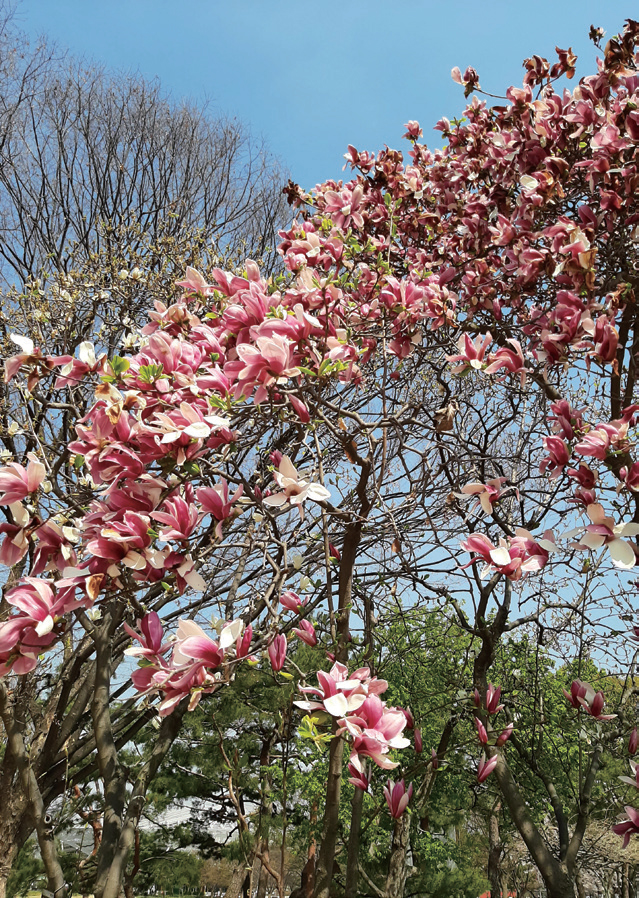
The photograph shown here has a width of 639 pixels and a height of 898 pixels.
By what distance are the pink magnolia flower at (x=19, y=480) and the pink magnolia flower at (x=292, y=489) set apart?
1.48 feet

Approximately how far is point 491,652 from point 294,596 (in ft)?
6.15

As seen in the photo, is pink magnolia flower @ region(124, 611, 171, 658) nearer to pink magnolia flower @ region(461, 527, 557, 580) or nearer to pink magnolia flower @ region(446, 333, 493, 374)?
pink magnolia flower @ region(461, 527, 557, 580)

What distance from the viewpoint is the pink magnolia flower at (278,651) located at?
138 cm

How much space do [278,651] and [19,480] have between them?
Answer: 0.66 metres


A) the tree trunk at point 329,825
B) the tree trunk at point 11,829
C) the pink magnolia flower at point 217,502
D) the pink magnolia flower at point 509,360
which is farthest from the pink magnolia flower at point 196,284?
the tree trunk at point 11,829

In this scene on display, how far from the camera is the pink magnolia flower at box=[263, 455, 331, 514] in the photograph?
4.09 ft

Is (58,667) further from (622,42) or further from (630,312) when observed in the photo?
(622,42)

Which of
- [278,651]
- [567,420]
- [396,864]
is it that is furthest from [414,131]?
[396,864]

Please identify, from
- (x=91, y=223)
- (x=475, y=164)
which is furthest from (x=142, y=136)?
(x=475, y=164)

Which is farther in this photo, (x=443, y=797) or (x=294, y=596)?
(x=443, y=797)

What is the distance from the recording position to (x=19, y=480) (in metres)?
1.18

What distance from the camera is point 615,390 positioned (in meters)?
1.97

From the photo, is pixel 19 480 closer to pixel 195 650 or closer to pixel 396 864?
pixel 195 650

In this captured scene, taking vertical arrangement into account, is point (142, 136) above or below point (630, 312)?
above
